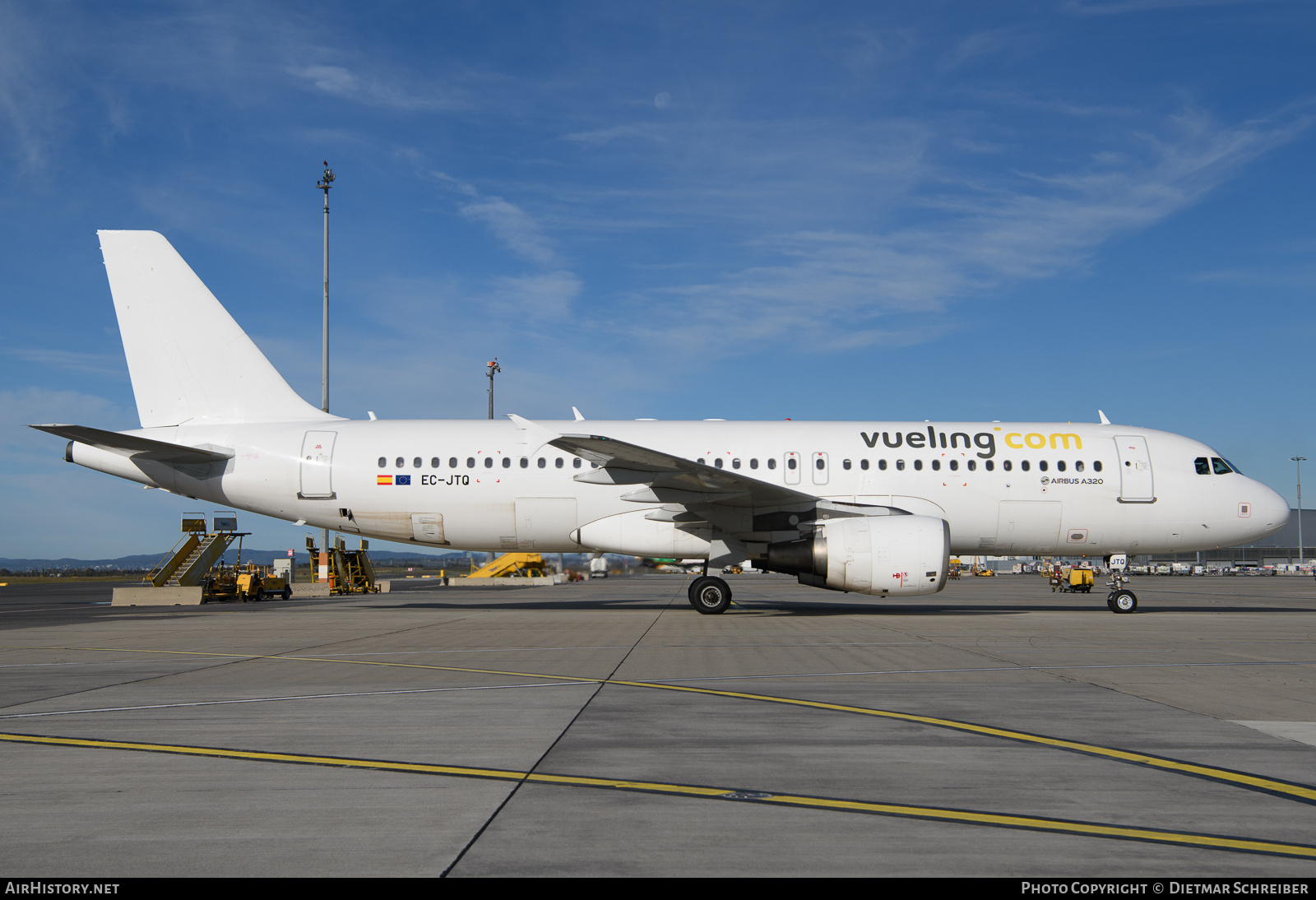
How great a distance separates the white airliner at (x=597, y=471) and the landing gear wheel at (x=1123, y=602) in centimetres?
4

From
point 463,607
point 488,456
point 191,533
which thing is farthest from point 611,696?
point 191,533

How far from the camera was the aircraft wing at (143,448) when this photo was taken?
17250 millimetres

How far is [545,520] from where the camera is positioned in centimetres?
1878

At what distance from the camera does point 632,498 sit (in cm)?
1783

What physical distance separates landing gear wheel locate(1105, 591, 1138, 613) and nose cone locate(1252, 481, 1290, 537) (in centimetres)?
343

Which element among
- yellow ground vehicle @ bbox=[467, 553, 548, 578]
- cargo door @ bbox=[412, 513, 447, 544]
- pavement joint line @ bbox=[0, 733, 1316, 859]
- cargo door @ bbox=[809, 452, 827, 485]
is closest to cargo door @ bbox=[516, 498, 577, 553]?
cargo door @ bbox=[412, 513, 447, 544]

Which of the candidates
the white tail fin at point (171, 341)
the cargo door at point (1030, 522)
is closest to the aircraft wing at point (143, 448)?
the white tail fin at point (171, 341)

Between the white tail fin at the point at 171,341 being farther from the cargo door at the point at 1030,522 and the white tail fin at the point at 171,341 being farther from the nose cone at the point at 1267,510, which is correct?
the nose cone at the point at 1267,510

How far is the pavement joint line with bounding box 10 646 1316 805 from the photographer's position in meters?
4.70

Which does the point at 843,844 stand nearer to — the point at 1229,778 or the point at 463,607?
the point at 1229,778

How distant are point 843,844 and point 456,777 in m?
2.22

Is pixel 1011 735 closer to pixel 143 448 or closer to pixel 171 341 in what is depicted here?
pixel 143 448

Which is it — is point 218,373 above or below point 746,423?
above

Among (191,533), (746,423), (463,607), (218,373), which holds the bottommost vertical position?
(463,607)
